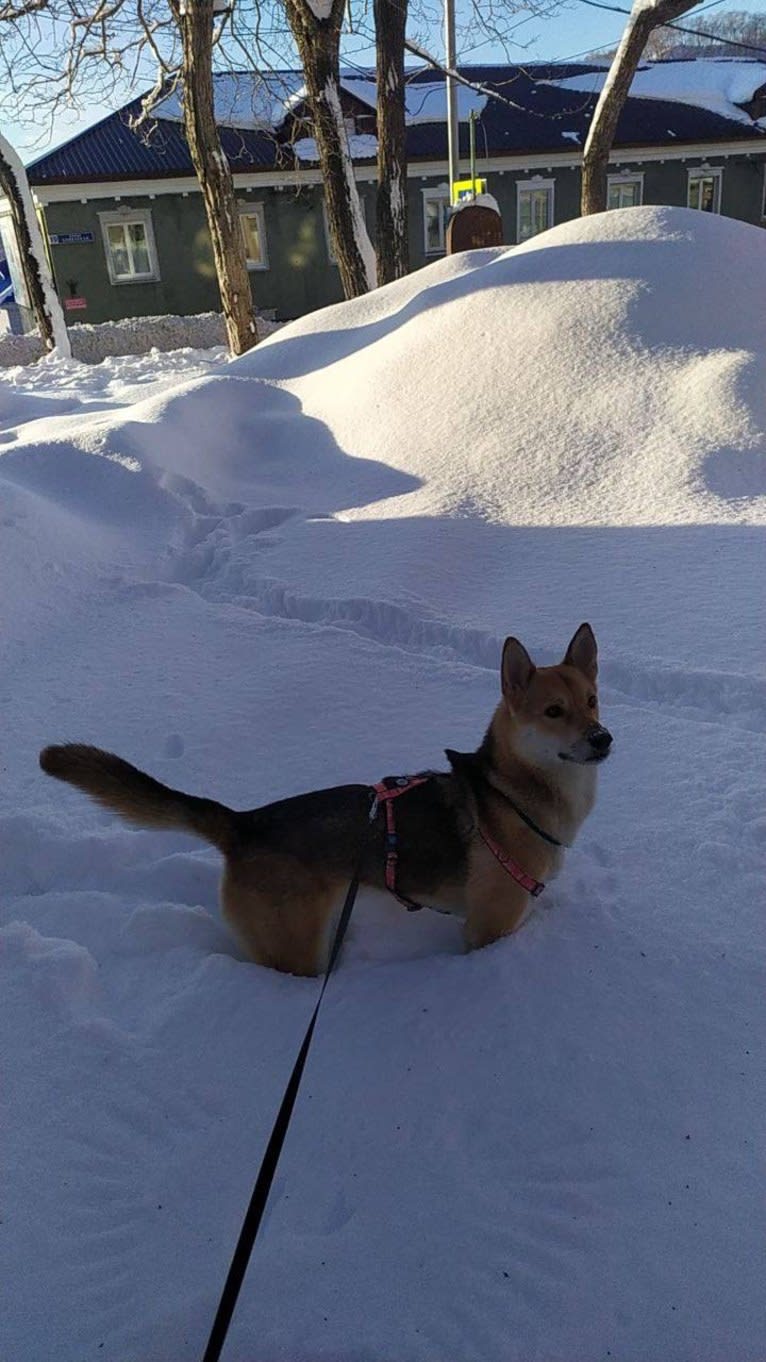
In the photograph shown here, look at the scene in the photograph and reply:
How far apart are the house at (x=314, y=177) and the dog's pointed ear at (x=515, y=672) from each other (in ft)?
81.8

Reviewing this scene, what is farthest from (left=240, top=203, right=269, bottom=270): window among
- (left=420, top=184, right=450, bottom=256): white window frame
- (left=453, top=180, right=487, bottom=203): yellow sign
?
(left=453, top=180, right=487, bottom=203): yellow sign

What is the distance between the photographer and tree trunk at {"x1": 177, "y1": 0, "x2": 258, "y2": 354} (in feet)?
37.4

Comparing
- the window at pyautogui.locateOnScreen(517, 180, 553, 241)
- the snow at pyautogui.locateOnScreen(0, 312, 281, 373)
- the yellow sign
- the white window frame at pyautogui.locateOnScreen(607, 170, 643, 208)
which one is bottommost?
the snow at pyautogui.locateOnScreen(0, 312, 281, 373)

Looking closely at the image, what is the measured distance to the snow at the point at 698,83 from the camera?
27.8 meters

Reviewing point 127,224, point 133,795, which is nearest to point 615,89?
point 133,795

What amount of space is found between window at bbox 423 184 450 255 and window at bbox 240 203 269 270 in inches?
199

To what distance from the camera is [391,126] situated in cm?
1290

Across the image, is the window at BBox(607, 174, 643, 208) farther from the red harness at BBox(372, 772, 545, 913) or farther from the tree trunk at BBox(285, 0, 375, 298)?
the red harness at BBox(372, 772, 545, 913)

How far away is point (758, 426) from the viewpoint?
6.45 meters

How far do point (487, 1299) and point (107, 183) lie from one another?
2807cm

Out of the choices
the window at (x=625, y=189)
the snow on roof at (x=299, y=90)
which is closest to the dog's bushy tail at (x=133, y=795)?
the snow on roof at (x=299, y=90)

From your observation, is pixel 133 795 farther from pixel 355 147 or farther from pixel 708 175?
pixel 708 175

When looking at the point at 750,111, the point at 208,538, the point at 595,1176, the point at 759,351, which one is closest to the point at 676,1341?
the point at 595,1176

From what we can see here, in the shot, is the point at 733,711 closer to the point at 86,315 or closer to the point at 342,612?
the point at 342,612
